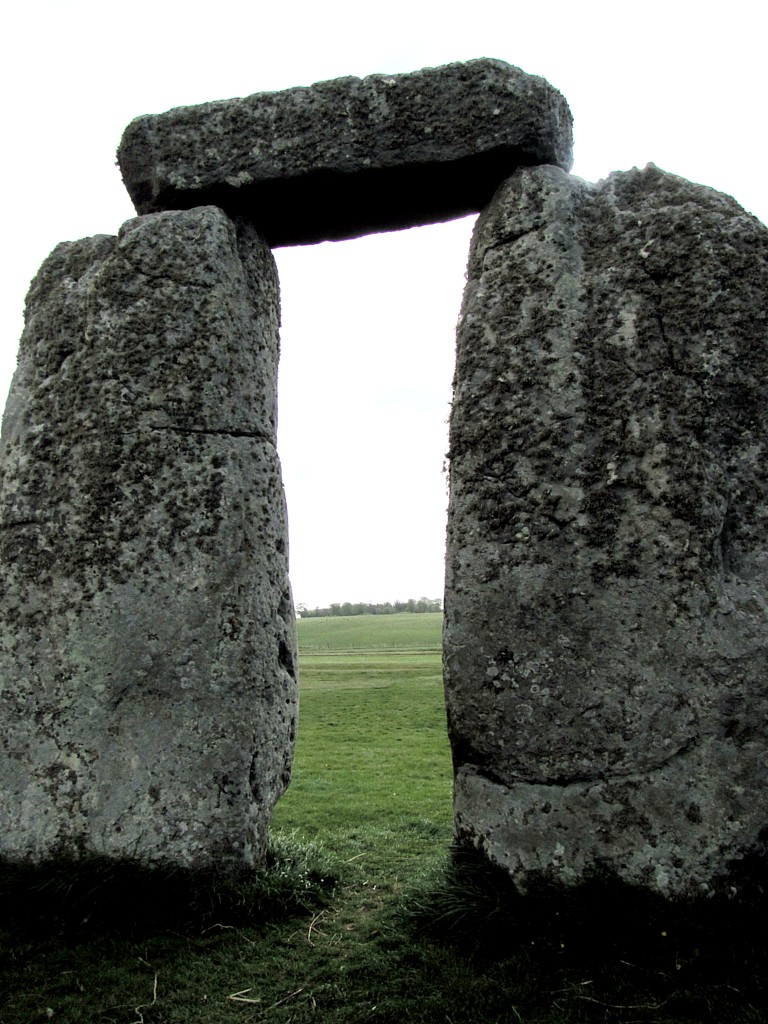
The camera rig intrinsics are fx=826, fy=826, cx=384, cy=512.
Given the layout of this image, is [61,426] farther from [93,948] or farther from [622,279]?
[622,279]

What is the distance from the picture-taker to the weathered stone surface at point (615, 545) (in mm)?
4301

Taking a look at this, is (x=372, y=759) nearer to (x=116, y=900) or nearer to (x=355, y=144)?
(x=116, y=900)

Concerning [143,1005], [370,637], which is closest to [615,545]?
[143,1005]

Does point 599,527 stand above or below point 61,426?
below

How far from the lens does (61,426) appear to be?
5230 mm

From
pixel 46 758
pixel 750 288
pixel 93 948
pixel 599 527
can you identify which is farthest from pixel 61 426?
pixel 750 288

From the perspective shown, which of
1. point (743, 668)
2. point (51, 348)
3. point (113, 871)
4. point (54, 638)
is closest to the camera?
point (743, 668)

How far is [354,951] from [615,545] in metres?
2.62

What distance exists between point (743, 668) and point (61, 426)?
4251 mm

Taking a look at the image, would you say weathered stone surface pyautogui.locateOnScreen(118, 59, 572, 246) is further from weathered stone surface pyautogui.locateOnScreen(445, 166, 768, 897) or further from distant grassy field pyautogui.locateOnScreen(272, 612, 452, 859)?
distant grassy field pyautogui.locateOnScreen(272, 612, 452, 859)

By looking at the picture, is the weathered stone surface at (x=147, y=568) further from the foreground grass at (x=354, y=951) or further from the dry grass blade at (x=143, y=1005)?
the dry grass blade at (x=143, y=1005)

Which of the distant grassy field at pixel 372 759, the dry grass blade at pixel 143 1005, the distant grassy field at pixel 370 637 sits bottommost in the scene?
the distant grassy field at pixel 370 637

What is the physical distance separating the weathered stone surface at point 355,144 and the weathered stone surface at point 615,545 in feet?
1.75

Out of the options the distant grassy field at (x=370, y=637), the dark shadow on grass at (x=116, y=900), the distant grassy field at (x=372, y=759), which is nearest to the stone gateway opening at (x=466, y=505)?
the dark shadow on grass at (x=116, y=900)
